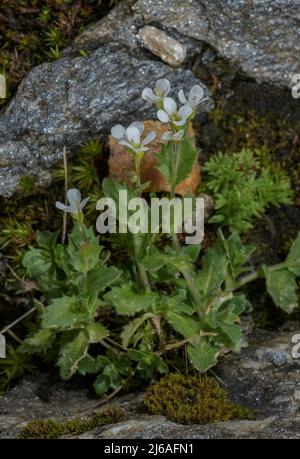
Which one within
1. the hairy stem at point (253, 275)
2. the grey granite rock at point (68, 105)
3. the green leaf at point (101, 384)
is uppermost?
the grey granite rock at point (68, 105)

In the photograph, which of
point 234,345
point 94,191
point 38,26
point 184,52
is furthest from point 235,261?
point 38,26

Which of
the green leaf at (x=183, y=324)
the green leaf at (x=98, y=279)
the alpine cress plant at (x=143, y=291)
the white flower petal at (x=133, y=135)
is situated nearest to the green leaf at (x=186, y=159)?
the alpine cress plant at (x=143, y=291)

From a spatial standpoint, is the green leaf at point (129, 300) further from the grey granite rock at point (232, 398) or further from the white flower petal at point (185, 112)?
the white flower petal at point (185, 112)

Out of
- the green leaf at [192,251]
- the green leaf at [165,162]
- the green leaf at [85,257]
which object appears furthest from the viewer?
the green leaf at [192,251]

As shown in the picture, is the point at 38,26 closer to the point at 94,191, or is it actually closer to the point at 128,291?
the point at 94,191

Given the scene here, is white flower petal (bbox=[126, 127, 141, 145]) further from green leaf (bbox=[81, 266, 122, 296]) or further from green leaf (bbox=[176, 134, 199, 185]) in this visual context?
green leaf (bbox=[81, 266, 122, 296])
